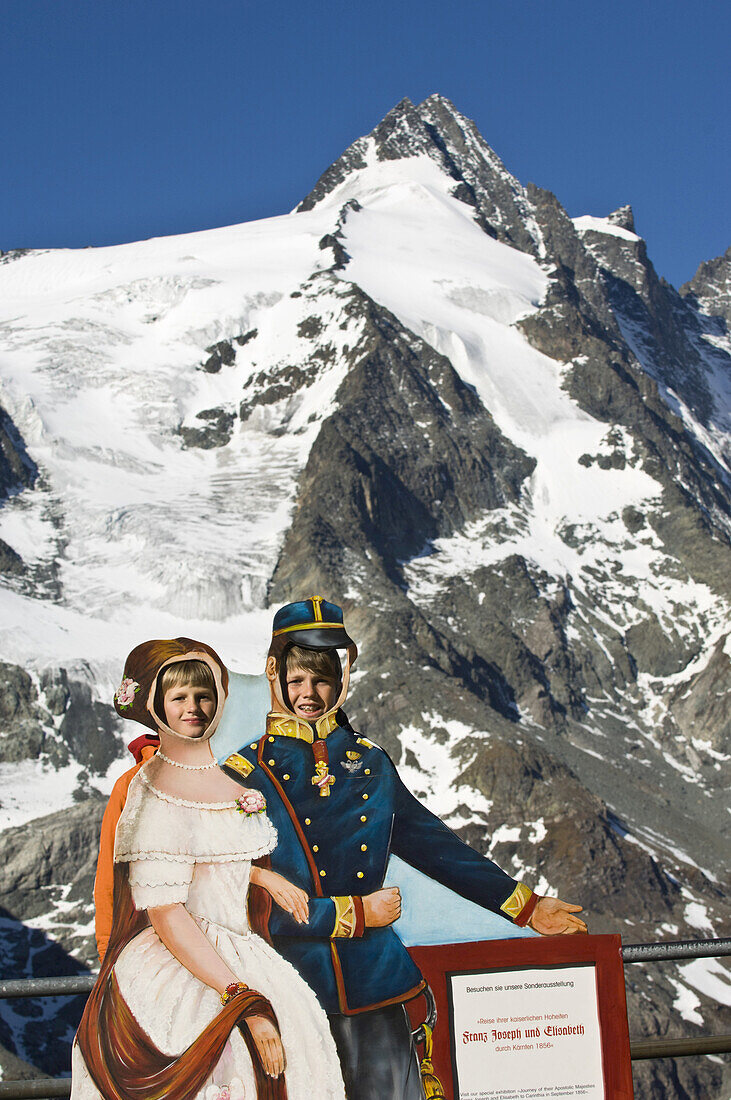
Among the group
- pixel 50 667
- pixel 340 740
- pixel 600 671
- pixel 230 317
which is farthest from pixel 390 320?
pixel 340 740

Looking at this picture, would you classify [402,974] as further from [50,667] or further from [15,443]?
[15,443]

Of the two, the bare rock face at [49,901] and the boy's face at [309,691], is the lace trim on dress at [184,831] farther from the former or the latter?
the bare rock face at [49,901]

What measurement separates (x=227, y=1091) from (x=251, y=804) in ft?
6.34

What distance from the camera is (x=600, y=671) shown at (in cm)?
15238

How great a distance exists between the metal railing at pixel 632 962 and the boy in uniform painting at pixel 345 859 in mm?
948

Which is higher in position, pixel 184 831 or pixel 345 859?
pixel 184 831

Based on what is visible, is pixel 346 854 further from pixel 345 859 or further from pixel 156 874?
pixel 156 874

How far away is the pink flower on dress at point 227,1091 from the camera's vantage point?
25.8ft

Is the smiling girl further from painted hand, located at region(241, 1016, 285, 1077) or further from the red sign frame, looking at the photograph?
the red sign frame

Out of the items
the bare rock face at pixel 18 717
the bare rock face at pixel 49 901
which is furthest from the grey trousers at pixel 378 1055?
the bare rock face at pixel 18 717

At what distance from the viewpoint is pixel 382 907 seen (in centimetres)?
852

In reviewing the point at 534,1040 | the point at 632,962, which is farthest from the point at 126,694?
the point at 632,962

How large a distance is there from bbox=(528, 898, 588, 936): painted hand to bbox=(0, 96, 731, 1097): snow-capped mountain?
83.6 meters

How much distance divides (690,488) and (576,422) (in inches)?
861
